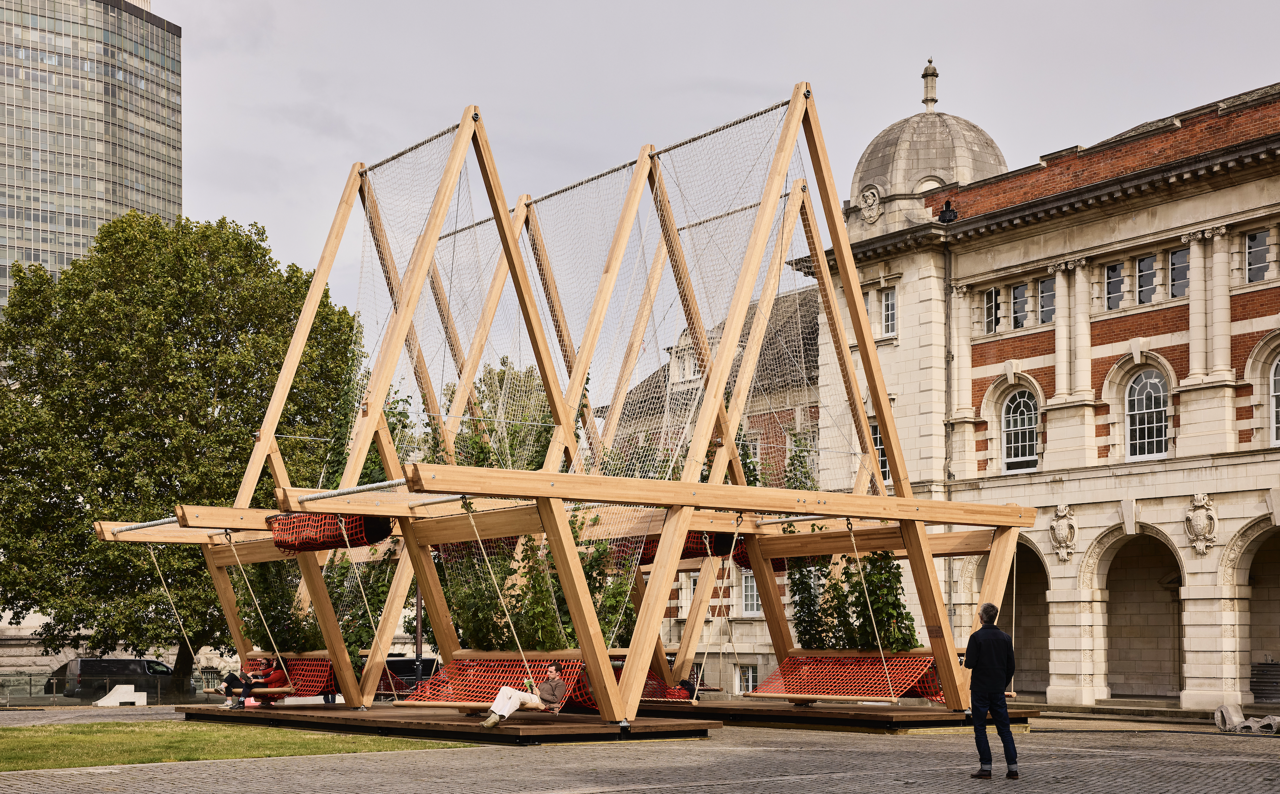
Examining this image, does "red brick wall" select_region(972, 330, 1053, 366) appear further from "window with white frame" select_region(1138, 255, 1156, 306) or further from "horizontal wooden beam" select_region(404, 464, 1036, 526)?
"horizontal wooden beam" select_region(404, 464, 1036, 526)

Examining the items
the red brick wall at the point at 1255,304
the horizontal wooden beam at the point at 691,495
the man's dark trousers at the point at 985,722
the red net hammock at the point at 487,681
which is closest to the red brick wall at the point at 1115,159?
the red brick wall at the point at 1255,304

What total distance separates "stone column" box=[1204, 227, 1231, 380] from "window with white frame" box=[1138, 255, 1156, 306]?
199 cm

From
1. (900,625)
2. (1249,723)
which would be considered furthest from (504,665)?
(1249,723)

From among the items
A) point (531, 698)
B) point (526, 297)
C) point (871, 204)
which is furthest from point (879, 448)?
point (531, 698)

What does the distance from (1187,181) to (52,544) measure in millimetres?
29160

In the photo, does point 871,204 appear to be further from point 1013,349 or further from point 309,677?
point 309,677

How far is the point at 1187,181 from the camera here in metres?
33.7

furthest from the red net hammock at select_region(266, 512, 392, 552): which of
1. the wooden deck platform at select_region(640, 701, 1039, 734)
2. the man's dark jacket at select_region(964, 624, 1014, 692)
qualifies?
the man's dark jacket at select_region(964, 624, 1014, 692)

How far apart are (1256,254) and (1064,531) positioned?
26.5 feet

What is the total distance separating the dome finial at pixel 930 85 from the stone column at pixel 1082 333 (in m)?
10.7

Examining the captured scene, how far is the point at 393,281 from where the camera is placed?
2511 cm

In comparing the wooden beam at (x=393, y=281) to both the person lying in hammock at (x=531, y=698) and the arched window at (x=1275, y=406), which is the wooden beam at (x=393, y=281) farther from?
the arched window at (x=1275, y=406)

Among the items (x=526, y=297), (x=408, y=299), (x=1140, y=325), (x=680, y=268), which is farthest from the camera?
(x=1140, y=325)

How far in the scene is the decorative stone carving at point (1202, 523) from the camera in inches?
1288
